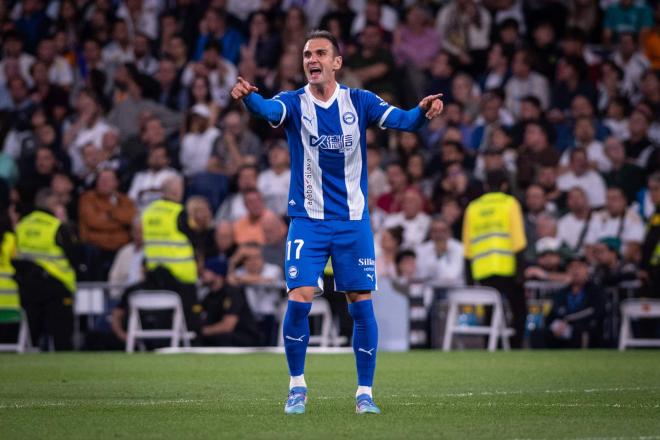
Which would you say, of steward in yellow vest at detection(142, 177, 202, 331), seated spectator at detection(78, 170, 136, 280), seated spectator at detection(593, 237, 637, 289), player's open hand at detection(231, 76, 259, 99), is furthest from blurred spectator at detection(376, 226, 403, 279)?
player's open hand at detection(231, 76, 259, 99)

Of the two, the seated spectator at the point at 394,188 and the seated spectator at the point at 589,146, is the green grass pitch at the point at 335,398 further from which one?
the seated spectator at the point at 589,146

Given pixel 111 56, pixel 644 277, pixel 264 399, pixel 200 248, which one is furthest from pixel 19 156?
pixel 264 399

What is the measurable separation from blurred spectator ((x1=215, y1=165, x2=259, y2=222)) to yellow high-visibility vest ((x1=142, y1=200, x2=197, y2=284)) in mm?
1708

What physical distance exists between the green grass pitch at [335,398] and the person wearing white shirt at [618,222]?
3452mm

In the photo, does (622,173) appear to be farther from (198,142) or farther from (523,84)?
(198,142)

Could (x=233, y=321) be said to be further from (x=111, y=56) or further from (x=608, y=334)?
(x=111, y=56)

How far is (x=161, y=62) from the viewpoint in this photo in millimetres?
22062

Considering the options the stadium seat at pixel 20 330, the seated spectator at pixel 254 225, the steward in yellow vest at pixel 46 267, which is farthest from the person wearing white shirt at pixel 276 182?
the stadium seat at pixel 20 330

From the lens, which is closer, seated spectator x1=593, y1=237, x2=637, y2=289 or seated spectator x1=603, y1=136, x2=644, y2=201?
seated spectator x1=593, y1=237, x2=637, y2=289

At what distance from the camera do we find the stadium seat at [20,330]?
18.2 metres

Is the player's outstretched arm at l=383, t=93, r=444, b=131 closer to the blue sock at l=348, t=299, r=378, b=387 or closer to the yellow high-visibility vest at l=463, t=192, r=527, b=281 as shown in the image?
the blue sock at l=348, t=299, r=378, b=387

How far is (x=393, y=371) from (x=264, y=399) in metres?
3.42

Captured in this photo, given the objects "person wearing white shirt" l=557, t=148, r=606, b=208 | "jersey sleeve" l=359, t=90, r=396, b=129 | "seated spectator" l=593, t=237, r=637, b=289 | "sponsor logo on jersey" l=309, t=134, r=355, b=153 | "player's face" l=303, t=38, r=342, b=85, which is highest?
"person wearing white shirt" l=557, t=148, r=606, b=208

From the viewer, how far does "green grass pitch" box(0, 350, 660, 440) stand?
756 cm
